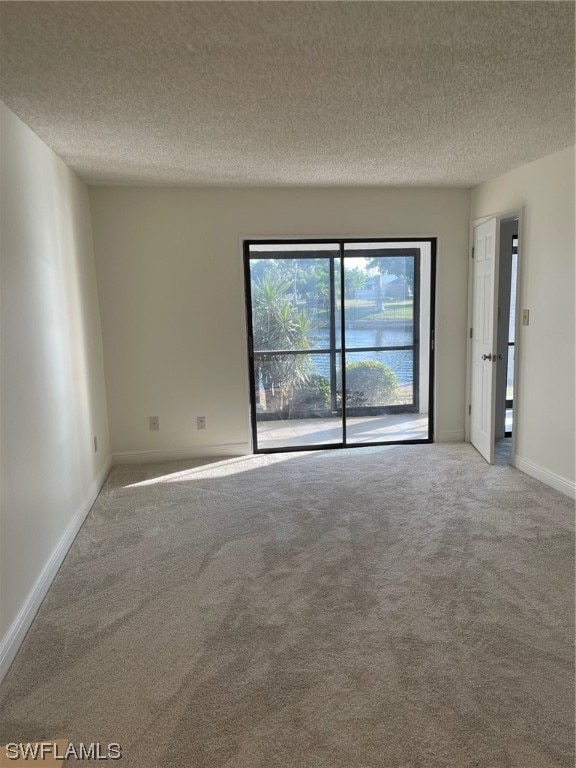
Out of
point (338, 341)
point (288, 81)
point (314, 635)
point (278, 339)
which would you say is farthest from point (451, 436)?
point (288, 81)

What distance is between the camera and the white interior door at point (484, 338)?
435 centimetres

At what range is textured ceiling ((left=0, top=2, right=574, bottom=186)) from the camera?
1735 mm

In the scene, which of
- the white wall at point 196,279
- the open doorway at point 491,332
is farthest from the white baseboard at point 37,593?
the open doorway at point 491,332

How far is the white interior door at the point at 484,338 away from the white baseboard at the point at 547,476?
0.85 ft

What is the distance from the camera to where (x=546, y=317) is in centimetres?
383

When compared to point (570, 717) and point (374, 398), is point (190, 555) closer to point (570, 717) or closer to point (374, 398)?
point (570, 717)

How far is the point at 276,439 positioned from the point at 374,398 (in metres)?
1.37

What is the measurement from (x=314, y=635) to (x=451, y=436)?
11.0ft

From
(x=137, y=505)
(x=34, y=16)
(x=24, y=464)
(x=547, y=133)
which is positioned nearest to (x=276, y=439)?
(x=137, y=505)

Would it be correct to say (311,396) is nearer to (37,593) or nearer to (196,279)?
(196,279)

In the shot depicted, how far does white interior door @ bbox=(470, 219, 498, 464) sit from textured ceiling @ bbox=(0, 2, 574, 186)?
2.95ft

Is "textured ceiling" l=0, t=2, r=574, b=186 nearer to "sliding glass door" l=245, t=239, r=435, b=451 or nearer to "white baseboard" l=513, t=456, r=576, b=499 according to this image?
"sliding glass door" l=245, t=239, r=435, b=451

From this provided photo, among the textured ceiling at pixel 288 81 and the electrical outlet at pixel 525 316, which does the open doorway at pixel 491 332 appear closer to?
the electrical outlet at pixel 525 316

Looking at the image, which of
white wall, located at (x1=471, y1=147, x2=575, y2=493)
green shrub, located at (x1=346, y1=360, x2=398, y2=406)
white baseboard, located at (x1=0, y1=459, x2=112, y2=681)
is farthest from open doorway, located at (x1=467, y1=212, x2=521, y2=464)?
white baseboard, located at (x1=0, y1=459, x2=112, y2=681)
